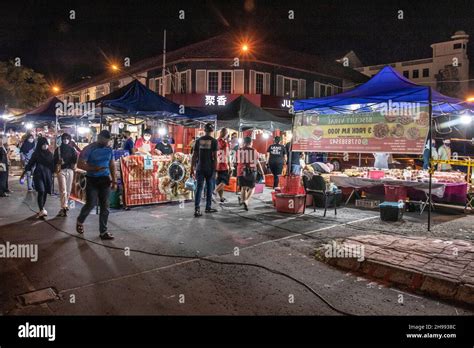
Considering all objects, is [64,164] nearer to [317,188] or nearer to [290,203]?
[290,203]

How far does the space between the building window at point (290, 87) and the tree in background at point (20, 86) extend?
26.7m

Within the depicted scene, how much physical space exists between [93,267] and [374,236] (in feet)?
16.0

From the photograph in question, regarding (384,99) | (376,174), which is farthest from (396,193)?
(384,99)

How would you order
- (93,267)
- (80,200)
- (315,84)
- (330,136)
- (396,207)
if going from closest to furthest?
1. (93,267)
2. (396,207)
3. (330,136)
4. (80,200)
5. (315,84)

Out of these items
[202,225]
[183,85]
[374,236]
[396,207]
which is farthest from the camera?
[183,85]

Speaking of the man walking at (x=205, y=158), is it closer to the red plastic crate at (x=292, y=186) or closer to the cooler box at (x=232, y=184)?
the red plastic crate at (x=292, y=186)

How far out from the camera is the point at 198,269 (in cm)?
526

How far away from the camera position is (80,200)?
11039mm

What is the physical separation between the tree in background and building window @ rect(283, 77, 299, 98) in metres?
26.7

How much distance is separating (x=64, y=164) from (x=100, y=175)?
290 cm

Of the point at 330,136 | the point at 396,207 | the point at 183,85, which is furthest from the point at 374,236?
the point at 183,85

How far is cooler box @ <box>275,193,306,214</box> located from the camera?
9.52 metres
